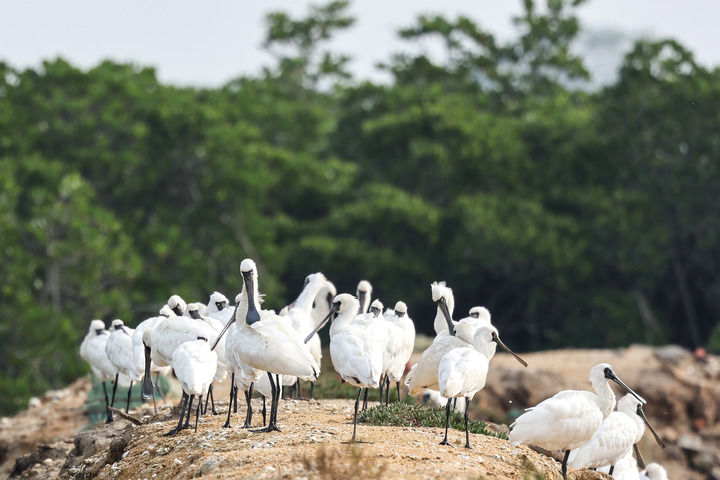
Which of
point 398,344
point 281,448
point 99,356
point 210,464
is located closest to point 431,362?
point 398,344

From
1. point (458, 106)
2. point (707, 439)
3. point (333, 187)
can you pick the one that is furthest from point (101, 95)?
point (707, 439)

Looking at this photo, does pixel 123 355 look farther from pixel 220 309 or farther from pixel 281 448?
pixel 281 448

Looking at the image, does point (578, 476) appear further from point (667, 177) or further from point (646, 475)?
point (667, 177)

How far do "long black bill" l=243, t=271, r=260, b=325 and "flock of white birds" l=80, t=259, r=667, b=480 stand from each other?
0.04ft

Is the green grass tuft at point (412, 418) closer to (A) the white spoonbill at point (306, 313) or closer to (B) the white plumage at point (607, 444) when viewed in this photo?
(B) the white plumage at point (607, 444)

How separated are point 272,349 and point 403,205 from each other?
2370 cm

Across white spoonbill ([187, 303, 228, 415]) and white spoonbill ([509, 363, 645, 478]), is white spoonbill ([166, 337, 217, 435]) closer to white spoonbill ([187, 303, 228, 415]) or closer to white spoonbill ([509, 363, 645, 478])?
white spoonbill ([187, 303, 228, 415])

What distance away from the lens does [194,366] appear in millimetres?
10992

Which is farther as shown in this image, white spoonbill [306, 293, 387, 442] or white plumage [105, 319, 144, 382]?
white plumage [105, 319, 144, 382]

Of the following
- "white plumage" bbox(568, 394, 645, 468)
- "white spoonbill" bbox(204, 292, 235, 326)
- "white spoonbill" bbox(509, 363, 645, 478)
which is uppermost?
"white spoonbill" bbox(204, 292, 235, 326)

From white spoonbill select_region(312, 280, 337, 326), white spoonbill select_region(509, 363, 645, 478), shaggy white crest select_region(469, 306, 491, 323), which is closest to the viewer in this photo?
white spoonbill select_region(509, 363, 645, 478)

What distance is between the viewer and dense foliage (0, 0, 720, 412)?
106ft

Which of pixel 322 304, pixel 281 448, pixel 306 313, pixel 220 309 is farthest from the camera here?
pixel 322 304

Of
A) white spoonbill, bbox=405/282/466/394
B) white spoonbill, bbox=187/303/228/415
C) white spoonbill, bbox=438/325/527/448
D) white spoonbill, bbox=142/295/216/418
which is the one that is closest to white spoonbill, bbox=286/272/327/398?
white spoonbill, bbox=187/303/228/415
